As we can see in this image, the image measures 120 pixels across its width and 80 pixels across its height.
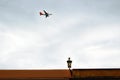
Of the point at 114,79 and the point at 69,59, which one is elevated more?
the point at 69,59

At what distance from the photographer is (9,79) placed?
29828 millimetres

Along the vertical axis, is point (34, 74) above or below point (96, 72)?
below

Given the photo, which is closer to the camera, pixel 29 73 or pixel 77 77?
pixel 77 77

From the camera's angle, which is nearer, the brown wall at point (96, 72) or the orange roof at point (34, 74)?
the brown wall at point (96, 72)

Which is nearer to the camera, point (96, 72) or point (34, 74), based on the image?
point (96, 72)

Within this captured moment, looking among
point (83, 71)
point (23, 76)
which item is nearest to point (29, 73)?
point (23, 76)

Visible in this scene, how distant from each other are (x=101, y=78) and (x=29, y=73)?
9.03 metres

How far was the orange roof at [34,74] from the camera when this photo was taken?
30.2 meters

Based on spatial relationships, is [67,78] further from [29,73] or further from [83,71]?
[29,73]

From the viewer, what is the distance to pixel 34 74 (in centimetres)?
3130

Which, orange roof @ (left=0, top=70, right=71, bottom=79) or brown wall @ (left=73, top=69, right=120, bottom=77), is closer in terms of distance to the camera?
brown wall @ (left=73, top=69, right=120, bottom=77)

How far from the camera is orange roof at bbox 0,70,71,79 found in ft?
99.1

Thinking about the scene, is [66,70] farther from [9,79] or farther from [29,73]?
[9,79]

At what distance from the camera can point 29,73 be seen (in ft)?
105
